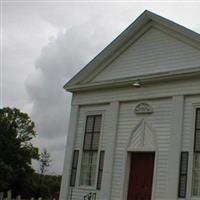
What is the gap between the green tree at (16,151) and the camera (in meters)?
49.8

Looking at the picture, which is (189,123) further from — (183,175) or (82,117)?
(82,117)

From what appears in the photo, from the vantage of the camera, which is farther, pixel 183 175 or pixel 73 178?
pixel 73 178

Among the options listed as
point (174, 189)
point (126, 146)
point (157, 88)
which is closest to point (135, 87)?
point (157, 88)

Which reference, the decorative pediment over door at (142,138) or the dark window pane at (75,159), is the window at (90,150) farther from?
the decorative pediment over door at (142,138)

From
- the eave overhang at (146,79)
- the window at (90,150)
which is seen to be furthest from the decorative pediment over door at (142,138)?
the window at (90,150)

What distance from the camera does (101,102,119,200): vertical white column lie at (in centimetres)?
1709

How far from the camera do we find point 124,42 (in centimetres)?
1812

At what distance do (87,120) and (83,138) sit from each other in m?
0.68

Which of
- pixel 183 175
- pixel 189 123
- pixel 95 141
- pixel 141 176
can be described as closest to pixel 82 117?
pixel 95 141

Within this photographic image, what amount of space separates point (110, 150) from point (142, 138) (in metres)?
1.38

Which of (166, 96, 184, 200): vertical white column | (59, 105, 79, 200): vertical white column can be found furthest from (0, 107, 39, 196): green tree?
(166, 96, 184, 200): vertical white column

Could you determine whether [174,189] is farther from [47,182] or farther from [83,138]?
[47,182]

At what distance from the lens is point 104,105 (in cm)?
1831

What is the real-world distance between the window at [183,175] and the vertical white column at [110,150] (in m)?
2.99
